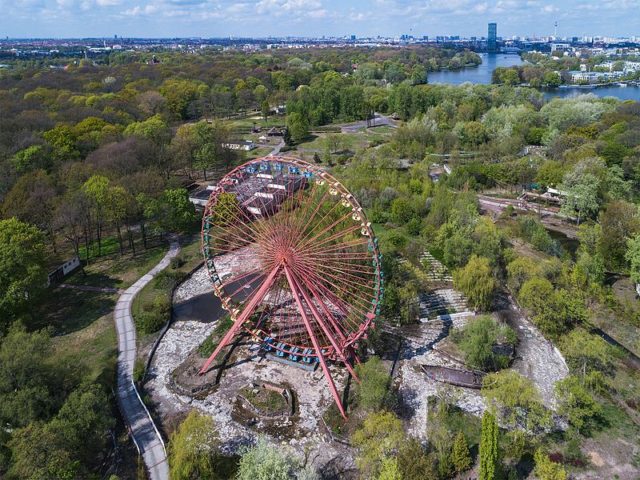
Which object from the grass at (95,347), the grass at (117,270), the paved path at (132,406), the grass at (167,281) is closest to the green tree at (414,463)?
the paved path at (132,406)

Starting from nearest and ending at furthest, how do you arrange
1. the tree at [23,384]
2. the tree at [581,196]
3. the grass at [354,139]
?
the tree at [23,384] → the tree at [581,196] → the grass at [354,139]

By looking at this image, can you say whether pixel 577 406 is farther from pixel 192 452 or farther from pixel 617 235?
pixel 617 235

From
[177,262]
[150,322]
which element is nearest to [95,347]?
[150,322]

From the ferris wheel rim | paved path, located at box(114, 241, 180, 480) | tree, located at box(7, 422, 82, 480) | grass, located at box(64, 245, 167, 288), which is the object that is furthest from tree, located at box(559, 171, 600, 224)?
tree, located at box(7, 422, 82, 480)

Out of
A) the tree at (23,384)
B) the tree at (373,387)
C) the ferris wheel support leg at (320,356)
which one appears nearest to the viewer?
the tree at (23,384)

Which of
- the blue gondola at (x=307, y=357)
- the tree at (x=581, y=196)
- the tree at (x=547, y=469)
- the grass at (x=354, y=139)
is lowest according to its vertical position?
the tree at (x=547, y=469)

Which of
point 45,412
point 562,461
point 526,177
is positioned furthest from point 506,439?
point 526,177

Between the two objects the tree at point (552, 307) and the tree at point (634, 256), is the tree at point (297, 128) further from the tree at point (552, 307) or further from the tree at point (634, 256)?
the tree at point (552, 307)

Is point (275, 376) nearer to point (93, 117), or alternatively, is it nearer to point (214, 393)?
point (214, 393)

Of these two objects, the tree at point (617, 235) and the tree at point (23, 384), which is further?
the tree at point (617, 235)
